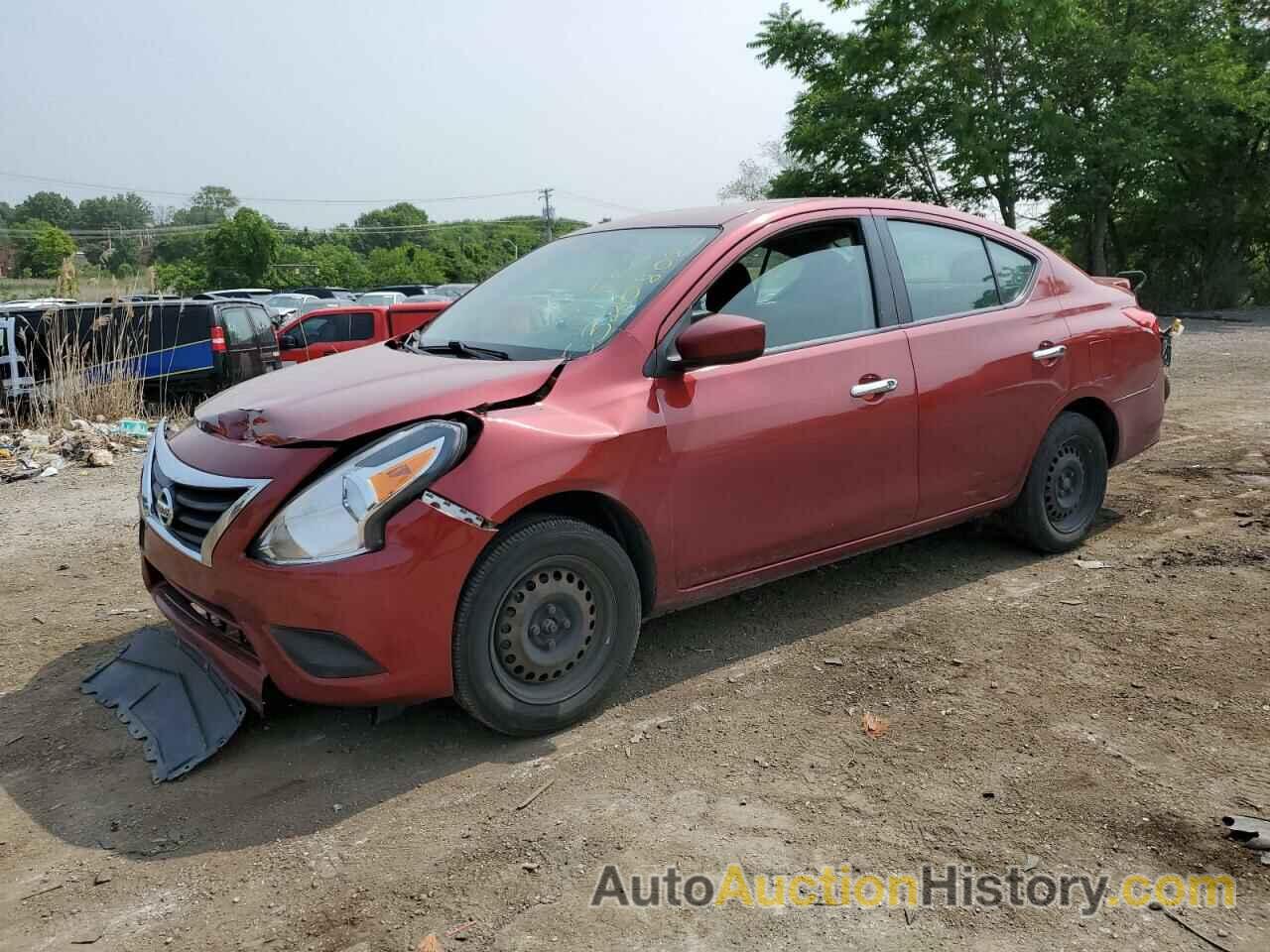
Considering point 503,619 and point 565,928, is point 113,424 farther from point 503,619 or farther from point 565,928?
point 565,928

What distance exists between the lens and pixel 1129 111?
20906 millimetres

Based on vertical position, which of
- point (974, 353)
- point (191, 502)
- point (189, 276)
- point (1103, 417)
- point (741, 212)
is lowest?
point (191, 502)

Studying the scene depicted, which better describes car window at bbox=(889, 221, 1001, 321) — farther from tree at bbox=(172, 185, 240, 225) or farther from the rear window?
tree at bbox=(172, 185, 240, 225)

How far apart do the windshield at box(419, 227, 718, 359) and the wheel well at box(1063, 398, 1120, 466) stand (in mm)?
2230

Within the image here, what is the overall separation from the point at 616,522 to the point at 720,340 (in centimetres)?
72

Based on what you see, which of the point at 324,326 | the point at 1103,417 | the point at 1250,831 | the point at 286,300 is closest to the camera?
the point at 1250,831

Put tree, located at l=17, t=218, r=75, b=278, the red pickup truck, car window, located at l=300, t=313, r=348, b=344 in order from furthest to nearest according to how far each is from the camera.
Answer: tree, located at l=17, t=218, r=75, b=278 < car window, located at l=300, t=313, r=348, b=344 < the red pickup truck

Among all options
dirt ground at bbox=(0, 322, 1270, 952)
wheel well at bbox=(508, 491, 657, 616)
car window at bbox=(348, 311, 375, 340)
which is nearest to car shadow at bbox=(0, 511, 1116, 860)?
dirt ground at bbox=(0, 322, 1270, 952)

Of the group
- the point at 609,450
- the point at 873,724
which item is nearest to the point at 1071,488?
the point at 873,724

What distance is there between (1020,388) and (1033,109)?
64.0 feet

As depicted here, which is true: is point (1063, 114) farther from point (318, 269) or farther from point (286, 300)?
point (318, 269)

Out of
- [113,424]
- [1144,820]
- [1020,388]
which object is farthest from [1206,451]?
[113,424]

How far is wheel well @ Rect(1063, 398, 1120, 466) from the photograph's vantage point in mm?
4930

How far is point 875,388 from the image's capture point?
13.1ft
